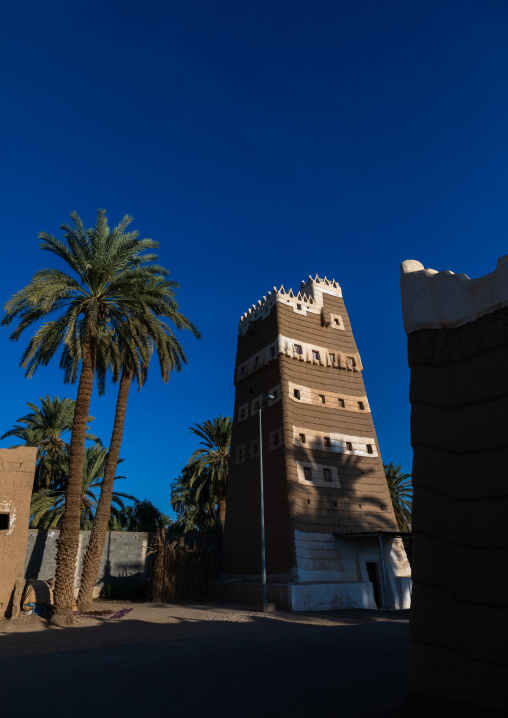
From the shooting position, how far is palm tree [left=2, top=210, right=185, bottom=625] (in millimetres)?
17797

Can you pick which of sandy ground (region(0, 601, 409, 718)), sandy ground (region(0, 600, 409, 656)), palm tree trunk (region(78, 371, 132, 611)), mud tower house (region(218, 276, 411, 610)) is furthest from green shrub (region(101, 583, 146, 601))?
sandy ground (region(0, 601, 409, 718))

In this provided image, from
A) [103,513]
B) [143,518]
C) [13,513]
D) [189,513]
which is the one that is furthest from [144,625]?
[189,513]

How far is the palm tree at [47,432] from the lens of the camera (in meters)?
32.8

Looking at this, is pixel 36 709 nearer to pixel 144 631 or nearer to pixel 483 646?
pixel 483 646

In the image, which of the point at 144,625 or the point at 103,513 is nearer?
the point at 144,625

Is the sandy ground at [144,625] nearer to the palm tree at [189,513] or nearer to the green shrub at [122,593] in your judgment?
the green shrub at [122,593]

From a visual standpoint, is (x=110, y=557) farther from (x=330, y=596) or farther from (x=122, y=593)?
(x=330, y=596)

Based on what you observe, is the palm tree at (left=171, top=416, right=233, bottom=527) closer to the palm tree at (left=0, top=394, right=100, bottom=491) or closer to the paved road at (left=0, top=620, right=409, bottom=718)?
the palm tree at (left=0, top=394, right=100, bottom=491)

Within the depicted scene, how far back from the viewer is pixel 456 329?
531 cm

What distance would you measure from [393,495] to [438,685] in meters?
35.1

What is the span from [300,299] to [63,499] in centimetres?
2026

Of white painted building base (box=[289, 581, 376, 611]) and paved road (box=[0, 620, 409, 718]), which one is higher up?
paved road (box=[0, 620, 409, 718])

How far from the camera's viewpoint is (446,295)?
554cm

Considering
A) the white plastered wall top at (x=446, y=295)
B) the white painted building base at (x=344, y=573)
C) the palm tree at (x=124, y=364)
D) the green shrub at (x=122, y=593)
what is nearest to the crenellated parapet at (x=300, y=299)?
the palm tree at (x=124, y=364)
